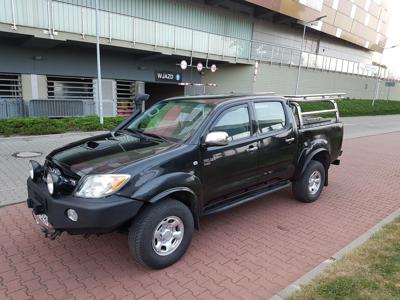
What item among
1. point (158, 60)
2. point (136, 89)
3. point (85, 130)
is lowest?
point (85, 130)

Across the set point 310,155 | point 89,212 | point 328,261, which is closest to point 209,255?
point 328,261

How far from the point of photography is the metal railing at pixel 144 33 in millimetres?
12271

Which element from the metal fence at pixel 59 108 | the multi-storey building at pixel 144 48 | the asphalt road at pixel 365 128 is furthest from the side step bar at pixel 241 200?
the metal fence at pixel 59 108

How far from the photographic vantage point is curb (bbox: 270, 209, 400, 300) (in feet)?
9.57

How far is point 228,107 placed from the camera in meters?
3.96

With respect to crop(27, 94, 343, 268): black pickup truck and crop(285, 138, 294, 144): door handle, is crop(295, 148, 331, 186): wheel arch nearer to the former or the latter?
crop(27, 94, 343, 268): black pickup truck

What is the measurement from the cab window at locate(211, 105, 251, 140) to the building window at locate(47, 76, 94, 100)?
43.8 ft

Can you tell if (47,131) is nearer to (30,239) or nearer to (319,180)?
(30,239)

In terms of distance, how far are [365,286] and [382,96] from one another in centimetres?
4622

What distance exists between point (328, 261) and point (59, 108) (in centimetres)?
1326

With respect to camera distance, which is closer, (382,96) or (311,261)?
(311,261)

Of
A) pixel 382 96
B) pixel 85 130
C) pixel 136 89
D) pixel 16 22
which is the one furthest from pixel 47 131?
pixel 382 96

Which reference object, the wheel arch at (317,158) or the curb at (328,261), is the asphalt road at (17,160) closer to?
the curb at (328,261)

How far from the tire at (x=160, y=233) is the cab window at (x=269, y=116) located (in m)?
1.71
